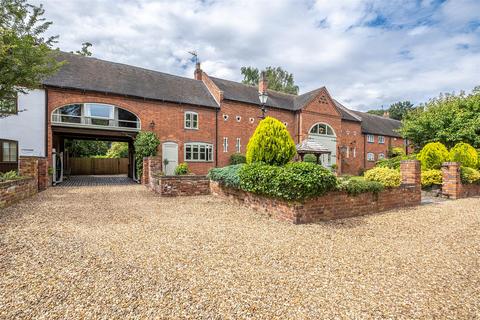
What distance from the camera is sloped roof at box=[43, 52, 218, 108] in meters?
16.0

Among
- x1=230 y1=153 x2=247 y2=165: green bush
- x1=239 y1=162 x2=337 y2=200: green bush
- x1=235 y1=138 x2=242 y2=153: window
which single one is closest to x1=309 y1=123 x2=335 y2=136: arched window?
x1=235 y1=138 x2=242 y2=153: window

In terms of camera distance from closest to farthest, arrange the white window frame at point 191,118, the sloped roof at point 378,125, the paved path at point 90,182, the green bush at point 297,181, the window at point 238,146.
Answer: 1. the green bush at point 297,181
2. the paved path at point 90,182
3. the white window frame at point 191,118
4. the window at point 238,146
5. the sloped roof at point 378,125

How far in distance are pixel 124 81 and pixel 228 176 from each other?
44.2ft

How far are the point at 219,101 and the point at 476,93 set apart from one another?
64.5 ft

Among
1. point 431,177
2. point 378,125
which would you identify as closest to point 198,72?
point 431,177

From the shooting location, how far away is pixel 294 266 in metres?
3.83

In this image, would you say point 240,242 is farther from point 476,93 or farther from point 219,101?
point 476,93

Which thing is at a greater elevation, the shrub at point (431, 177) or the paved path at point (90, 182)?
the shrub at point (431, 177)

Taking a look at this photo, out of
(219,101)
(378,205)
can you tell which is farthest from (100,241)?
(219,101)

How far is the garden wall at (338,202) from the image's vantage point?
6406mm

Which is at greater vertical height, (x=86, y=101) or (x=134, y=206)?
(x=86, y=101)

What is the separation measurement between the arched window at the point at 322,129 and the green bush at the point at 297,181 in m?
19.4

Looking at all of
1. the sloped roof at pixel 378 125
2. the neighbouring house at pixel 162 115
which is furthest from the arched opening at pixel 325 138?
the sloped roof at pixel 378 125

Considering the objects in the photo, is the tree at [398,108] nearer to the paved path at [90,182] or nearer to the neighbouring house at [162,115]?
the neighbouring house at [162,115]
